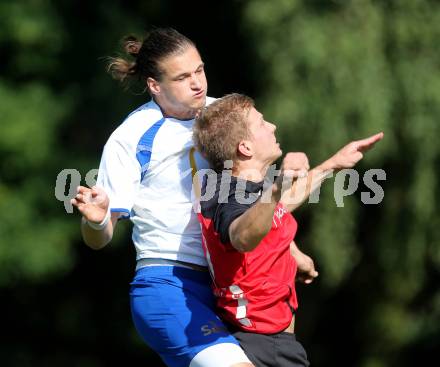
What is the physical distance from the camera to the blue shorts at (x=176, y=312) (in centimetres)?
380

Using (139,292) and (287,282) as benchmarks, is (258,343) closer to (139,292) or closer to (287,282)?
(287,282)

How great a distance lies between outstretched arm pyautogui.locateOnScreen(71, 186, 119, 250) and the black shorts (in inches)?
25.3

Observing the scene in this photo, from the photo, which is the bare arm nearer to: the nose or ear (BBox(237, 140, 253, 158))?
ear (BBox(237, 140, 253, 158))

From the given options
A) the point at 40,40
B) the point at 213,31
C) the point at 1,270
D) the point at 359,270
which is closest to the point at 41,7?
the point at 40,40

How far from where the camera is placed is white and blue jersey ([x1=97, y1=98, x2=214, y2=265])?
3965 mm

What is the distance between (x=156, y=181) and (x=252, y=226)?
731 millimetres

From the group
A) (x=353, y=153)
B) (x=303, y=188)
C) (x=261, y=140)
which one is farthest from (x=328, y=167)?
(x=261, y=140)

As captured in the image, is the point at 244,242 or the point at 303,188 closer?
the point at 244,242

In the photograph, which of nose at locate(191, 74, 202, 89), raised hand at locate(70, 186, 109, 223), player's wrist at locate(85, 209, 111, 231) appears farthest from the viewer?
nose at locate(191, 74, 202, 89)

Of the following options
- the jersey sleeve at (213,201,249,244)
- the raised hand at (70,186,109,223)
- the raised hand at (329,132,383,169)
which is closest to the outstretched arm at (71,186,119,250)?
the raised hand at (70,186,109,223)

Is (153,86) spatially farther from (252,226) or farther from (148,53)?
(252,226)

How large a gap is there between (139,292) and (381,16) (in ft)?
16.4

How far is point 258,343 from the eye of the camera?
3842 millimetres

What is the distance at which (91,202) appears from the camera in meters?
3.75
